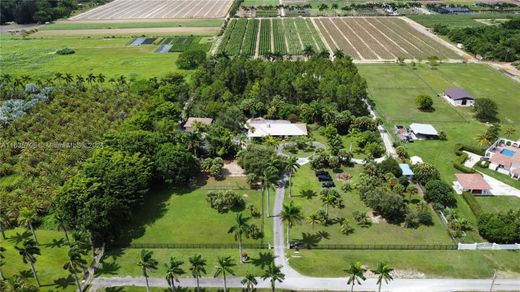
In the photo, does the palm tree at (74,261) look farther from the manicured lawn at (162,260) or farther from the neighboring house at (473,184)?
the neighboring house at (473,184)

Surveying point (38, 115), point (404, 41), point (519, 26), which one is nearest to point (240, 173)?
point (38, 115)

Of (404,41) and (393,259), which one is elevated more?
(404,41)

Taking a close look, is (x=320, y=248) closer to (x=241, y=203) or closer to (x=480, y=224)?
(x=241, y=203)

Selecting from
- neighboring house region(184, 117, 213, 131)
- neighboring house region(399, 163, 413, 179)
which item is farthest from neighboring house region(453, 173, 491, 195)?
neighboring house region(184, 117, 213, 131)

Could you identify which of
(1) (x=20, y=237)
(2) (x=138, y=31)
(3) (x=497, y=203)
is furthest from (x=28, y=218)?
(2) (x=138, y=31)

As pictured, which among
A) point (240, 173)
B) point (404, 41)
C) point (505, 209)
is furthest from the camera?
point (404, 41)

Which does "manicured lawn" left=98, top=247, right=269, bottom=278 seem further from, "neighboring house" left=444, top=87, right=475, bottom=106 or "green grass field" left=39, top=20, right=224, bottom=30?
"green grass field" left=39, top=20, right=224, bottom=30

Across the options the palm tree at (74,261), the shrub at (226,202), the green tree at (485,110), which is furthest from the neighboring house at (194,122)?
the green tree at (485,110)

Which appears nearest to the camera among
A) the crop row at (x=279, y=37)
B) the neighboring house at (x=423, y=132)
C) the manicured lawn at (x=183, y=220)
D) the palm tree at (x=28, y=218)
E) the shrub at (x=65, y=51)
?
the palm tree at (x=28, y=218)
